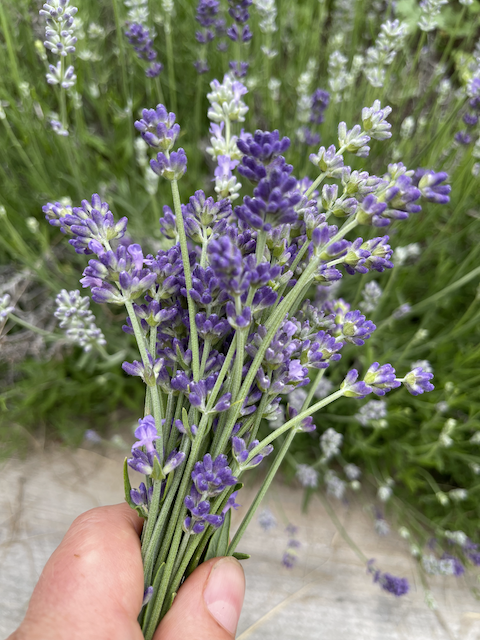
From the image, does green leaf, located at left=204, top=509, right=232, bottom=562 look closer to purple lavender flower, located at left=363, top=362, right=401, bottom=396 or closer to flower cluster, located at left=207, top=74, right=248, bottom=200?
purple lavender flower, located at left=363, top=362, right=401, bottom=396

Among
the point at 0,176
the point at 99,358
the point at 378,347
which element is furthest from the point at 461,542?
the point at 0,176

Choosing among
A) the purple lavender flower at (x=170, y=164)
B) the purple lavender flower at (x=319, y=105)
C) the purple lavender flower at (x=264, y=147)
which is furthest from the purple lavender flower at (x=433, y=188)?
the purple lavender flower at (x=319, y=105)

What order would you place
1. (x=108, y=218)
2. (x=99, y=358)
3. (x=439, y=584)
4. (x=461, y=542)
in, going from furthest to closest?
(x=99, y=358), (x=439, y=584), (x=461, y=542), (x=108, y=218)

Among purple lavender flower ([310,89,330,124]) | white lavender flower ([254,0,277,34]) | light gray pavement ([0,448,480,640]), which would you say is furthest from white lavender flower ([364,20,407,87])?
light gray pavement ([0,448,480,640])

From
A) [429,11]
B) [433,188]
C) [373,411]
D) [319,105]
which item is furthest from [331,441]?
[429,11]

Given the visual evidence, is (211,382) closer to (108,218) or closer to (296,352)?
(296,352)

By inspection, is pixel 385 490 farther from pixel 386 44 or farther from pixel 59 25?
pixel 59 25

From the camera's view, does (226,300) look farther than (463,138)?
No
